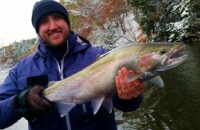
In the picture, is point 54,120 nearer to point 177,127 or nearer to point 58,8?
point 58,8

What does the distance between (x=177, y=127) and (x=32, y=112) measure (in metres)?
6.23

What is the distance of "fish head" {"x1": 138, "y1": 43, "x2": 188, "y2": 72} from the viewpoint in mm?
3143

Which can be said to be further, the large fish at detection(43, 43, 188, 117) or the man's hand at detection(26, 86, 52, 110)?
the man's hand at detection(26, 86, 52, 110)

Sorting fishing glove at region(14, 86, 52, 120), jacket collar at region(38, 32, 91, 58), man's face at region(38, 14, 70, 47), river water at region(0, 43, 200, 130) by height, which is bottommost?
river water at region(0, 43, 200, 130)

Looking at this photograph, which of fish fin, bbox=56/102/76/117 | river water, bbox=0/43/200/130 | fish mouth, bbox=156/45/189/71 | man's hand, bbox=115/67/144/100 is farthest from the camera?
river water, bbox=0/43/200/130

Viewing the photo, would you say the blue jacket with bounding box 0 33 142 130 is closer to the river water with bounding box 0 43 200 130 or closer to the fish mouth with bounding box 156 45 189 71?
the fish mouth with bounding box 156 45 189 71

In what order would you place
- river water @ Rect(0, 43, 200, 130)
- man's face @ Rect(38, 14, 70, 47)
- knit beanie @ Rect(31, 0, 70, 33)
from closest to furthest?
1. man's face @ Rect(38, 14, 70, 47)
2. knit beanie @ Rect(31, 0, 70, 33)
3. river water @ Rect(0, 43, 200, 130)

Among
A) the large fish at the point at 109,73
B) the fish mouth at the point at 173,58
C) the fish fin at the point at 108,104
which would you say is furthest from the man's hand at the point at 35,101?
the fish mouth at the point at 173,58

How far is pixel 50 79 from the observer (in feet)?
12.4

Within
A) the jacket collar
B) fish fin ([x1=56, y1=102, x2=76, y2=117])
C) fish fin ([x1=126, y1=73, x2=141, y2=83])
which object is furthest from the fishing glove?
fish fin ([x1=126, y1=73, x2=141, y2=83])

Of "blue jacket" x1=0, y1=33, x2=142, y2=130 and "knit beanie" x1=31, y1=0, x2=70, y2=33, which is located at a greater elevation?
"knit beanie" x1=31, y1=0, x2=70, y2=33

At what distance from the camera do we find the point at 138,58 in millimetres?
3246

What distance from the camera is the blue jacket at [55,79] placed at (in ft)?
12.0

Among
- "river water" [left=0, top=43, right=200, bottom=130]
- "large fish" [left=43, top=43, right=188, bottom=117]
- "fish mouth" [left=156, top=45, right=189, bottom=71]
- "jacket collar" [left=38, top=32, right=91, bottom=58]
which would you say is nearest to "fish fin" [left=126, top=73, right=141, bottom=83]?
"large fish" [left=43, top=43, right=188, bottom=117]
